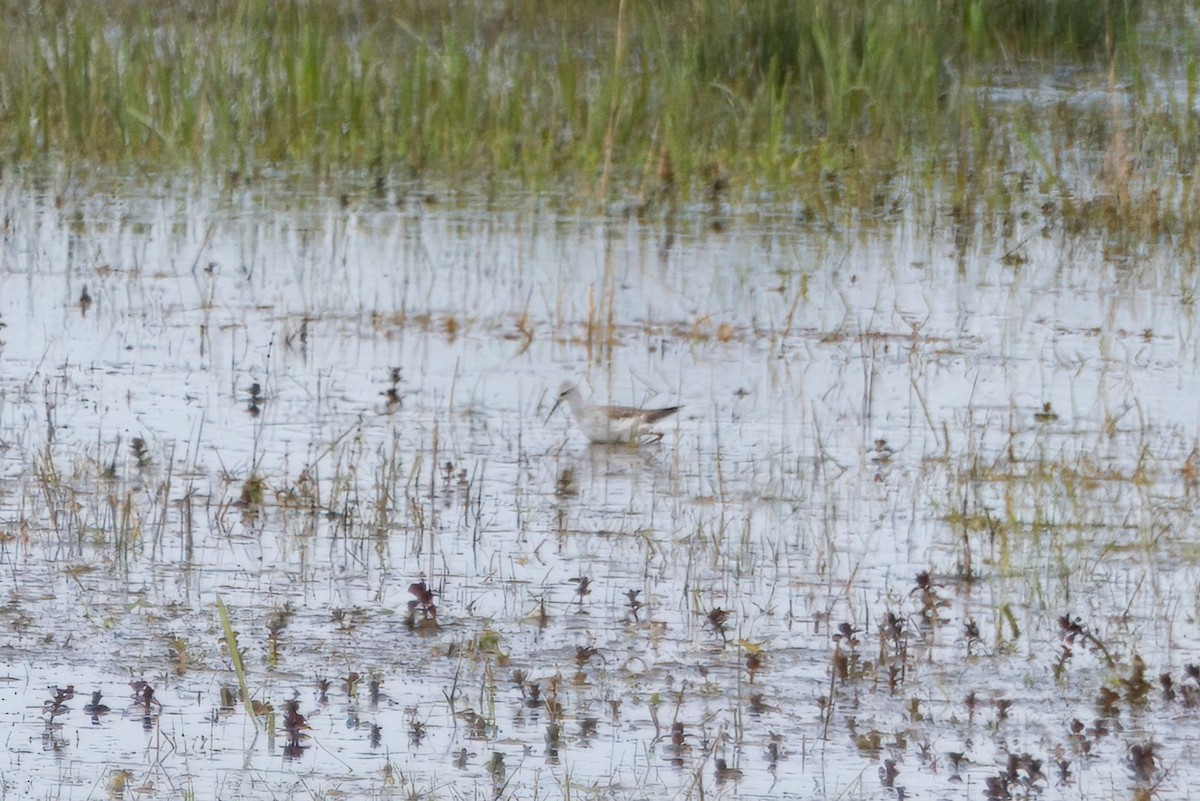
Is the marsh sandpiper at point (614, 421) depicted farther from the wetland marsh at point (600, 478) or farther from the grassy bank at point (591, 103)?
the grassy bank at point (591, 103)

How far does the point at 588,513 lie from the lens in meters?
6.51

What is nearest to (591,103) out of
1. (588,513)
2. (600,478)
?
(600,478)

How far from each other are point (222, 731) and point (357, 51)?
11267 millimetres

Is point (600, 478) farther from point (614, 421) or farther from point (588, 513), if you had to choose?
point (588, 513)

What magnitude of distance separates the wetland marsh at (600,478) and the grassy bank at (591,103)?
103mm

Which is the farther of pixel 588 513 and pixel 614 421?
pixel 614 421

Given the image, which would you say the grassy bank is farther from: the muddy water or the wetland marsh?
the muddy water

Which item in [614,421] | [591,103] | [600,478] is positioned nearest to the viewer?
[600,478]

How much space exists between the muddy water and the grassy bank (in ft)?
4.27

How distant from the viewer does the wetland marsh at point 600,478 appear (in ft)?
15.5

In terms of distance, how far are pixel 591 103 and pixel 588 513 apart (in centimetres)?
664

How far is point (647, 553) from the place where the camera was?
19.8ft

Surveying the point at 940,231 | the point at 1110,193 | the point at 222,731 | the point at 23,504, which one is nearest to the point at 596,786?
Answer: the point at 222,731

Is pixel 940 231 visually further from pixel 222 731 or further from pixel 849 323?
pixel 222 731
